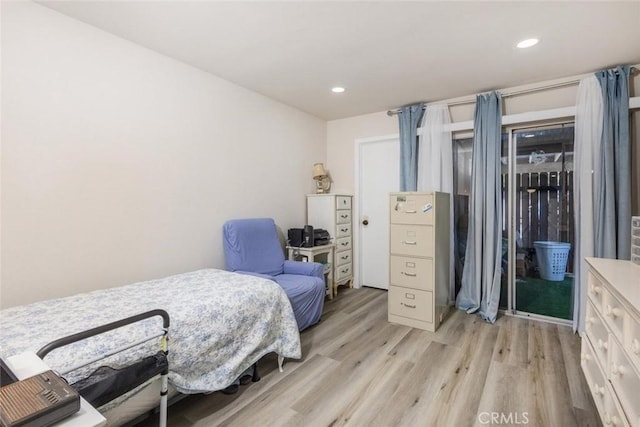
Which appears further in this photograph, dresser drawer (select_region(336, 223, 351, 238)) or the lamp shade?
the lamp shade

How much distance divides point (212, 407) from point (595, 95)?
12.3 feet

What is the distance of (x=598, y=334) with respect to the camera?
5.23 feet

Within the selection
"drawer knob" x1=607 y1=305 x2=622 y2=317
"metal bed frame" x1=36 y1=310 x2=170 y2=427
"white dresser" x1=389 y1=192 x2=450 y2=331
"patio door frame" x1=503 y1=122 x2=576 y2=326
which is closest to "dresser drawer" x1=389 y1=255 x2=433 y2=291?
"white dresser" x1=389 y1=192 x2=450 y2=331

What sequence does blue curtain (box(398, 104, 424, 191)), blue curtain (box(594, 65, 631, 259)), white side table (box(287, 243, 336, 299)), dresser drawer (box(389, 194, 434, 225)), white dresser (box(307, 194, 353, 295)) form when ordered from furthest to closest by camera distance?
white dresser (box(307, 194, 353, 295))
blue curtain (box(398, 104, 424, 191))
white side table (box(287, 243, 336, 299))
dresser drawer (box(389, 194, 434, 225))
blue curtain (box(594, 65, 631, 259))

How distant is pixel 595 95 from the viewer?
258 centimetres

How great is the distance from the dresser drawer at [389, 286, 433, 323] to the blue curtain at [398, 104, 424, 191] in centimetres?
123

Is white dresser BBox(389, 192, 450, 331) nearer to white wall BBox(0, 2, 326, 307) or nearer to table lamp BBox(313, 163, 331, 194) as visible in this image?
table lamp BBox(313, 163, 331, 194)

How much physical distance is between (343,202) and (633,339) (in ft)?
9.55

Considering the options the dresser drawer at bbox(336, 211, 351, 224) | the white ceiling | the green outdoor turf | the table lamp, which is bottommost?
the green outdoor turf

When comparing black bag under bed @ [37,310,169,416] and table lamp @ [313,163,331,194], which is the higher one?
table lamp @ [313,163,331,194]

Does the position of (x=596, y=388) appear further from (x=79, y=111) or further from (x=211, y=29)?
(x=79, y=111)

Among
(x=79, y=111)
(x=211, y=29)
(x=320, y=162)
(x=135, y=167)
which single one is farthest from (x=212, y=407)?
(x=320, y=162)

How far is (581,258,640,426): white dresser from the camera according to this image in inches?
44.6

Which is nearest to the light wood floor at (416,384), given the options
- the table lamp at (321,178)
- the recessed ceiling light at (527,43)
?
the table lamp at (321,178)
